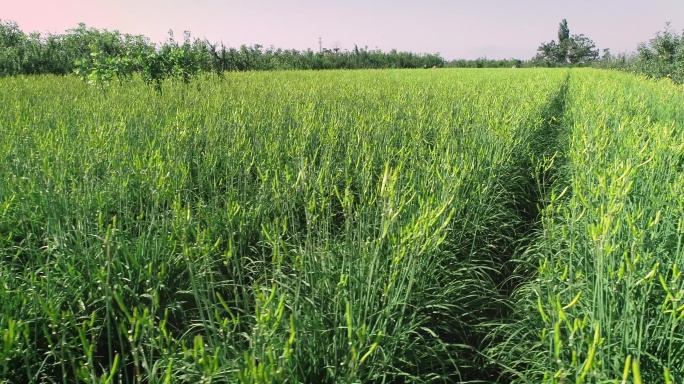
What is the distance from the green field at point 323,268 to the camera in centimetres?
147

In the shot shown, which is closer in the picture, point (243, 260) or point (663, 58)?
point (243, 260)

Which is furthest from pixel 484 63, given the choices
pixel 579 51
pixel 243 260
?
pixel 243 260

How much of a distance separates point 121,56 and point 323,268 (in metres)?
10.4

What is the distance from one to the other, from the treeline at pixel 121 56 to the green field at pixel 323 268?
161 inches

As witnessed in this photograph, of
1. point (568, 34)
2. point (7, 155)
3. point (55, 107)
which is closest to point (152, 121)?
point (7, 155)

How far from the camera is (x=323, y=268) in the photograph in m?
1.97

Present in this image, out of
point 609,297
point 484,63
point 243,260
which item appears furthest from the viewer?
point 484,63

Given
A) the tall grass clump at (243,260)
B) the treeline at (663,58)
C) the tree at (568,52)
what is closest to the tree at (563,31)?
the tree at (568,52)

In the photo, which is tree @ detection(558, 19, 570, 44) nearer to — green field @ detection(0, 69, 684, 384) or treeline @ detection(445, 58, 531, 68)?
treeline @ detection(445, 58, 531, 68)

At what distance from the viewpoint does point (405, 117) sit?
5824 millimetres

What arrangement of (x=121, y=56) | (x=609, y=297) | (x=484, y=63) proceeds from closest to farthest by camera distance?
(x=609, y=297), (x=121, y=56), (x=484, y=63)

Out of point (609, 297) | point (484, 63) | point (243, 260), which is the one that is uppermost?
point (484, 63)

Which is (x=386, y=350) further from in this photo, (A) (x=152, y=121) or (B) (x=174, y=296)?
(A) (x=152, y=121)

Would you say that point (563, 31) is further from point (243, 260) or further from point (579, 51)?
point (243, 260)
